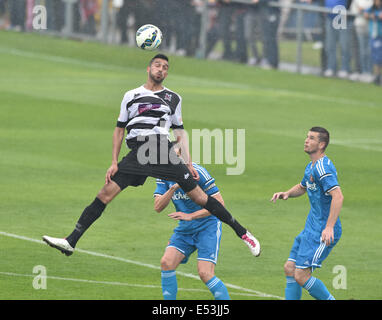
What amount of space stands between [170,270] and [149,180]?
8221mm

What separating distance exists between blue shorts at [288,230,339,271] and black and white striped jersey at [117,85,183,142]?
7.17 feet

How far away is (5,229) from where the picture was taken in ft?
52.0

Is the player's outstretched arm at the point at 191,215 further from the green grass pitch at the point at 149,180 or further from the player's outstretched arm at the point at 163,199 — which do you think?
the green grass pitch at the point at 149,180

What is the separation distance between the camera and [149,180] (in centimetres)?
1997

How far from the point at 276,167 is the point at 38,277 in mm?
8690

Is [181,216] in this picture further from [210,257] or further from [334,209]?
[334,209]

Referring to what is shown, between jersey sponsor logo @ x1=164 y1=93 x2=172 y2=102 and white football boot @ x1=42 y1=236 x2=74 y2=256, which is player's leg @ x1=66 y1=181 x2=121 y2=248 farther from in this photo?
jersey sponsor logo @ x1=164 y1=93 x2=172 y2=102

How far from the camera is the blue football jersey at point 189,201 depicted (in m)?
11.9


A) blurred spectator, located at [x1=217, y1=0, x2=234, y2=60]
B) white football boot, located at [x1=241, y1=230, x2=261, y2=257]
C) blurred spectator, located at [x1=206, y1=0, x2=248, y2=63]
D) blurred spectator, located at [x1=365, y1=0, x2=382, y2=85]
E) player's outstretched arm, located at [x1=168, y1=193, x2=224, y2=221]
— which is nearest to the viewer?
player's outstretched arm, located at [x1=168, y1=193, x2=224, y2=221]

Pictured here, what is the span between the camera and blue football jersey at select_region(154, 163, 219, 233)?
1192 cm

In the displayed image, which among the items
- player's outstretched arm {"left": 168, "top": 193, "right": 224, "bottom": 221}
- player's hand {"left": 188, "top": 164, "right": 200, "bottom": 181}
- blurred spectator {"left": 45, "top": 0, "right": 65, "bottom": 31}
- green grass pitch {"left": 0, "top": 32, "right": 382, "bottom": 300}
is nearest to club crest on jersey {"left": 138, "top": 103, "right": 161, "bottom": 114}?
player's hand {"left": 188, "top": 164, "right": 200, "bottom": 181}

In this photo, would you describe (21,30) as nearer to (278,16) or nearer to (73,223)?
(278,16)

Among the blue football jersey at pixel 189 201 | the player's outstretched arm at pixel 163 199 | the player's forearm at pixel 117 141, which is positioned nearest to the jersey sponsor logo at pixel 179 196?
the blue football jersey at pixel 189 201
